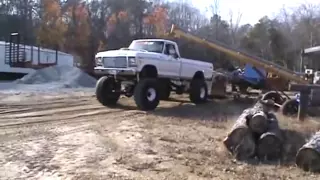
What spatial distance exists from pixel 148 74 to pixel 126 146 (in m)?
6.87

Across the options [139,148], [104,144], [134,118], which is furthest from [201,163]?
[134,118]

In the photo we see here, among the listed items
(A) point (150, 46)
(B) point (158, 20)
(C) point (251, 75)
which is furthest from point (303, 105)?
(B) point (158, 20)

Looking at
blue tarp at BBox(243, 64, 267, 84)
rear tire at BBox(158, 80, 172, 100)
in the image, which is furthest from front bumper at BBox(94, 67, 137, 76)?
blue tarp at BBox(243, 64, 267, 84)

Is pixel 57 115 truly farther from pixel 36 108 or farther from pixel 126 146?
pixel 126 146

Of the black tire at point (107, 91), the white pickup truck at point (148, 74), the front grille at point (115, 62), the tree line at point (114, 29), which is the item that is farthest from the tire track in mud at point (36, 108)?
the tree line at point (114, 29)

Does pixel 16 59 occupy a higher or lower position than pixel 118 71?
higher

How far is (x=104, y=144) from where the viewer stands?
952 centimetres

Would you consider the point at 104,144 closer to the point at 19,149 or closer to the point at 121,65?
the point at 19,149

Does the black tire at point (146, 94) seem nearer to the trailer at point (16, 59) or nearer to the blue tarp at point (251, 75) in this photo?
the blue tarp at point (251, 75)

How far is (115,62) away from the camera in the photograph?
51.4 feet

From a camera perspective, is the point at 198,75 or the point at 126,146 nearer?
the point at 126,146

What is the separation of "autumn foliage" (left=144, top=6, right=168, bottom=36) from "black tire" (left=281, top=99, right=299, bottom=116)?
39898 mm

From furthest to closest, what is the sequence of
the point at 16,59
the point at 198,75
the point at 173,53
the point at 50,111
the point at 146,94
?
the point at 16,59 → the point at 198,75 → the point at 173,53 → the point at 146,94 → the point at 50,111

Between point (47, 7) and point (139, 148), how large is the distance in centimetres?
4258
